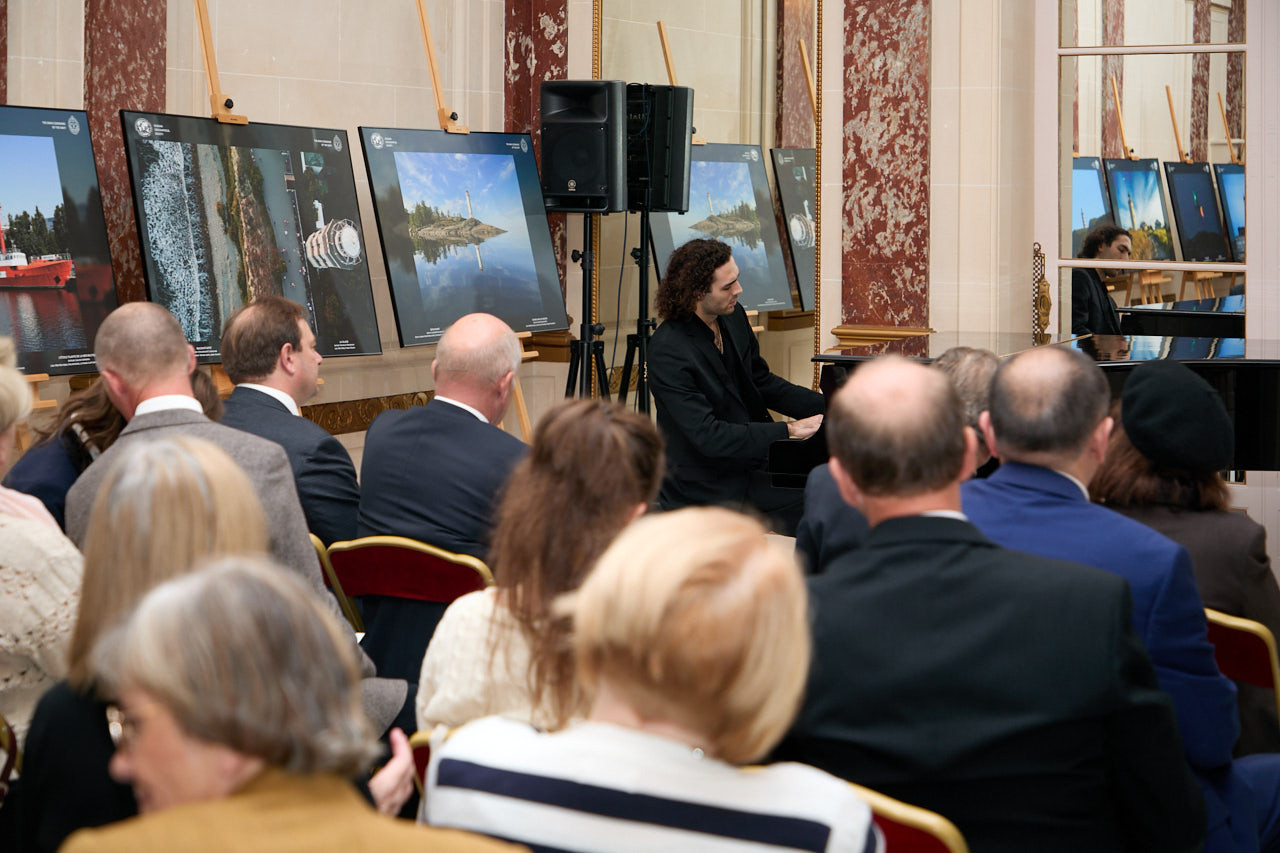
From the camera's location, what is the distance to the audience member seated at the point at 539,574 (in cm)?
186

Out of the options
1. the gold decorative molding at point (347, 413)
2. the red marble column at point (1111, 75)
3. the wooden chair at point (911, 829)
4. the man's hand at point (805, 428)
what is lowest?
the gold decorative molding at point (347, 413)

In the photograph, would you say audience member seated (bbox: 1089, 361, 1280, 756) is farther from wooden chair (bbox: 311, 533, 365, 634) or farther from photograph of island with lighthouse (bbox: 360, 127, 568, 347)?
photograph of island with lighthouse (bbox: 360, 127, 568, 347)

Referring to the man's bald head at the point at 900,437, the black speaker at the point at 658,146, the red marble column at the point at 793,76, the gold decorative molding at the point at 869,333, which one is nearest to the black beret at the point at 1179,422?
the man's bald head at the point at 900,437

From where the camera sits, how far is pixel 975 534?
174 cm

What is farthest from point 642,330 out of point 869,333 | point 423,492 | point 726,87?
point 423,492

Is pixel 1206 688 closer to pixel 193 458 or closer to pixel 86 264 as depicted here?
pixel 193 458

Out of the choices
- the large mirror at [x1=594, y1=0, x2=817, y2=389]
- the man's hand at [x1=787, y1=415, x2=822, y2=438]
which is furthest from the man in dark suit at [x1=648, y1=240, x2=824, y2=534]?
the large mirror at [x1=594, y1=0, x2=817, y2=389]

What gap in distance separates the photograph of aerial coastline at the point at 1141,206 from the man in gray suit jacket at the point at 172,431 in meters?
3.79

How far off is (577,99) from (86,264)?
2.45 m

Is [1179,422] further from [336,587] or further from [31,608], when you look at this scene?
[31,608]

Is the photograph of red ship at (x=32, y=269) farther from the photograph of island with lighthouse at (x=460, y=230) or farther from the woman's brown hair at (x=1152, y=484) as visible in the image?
the woman's brown hair at (x=1152, y=484)

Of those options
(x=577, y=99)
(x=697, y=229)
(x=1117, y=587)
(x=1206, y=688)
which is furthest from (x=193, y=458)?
(x=697, y=229)

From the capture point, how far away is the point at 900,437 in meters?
1.80

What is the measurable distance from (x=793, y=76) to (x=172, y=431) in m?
6.36
